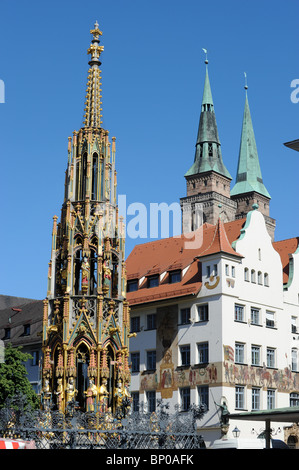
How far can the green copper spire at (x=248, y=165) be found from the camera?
3853 inches

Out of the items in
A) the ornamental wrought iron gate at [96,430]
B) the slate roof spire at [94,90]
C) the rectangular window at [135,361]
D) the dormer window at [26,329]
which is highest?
the slate roof spire at [94,90]

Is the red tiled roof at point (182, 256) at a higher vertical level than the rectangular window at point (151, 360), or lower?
higher

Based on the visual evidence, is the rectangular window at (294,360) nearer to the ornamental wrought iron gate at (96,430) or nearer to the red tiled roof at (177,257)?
the red tiled roof at (177,257)

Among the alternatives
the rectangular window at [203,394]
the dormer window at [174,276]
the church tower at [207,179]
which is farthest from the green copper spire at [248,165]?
the rectangular window at [203,394]

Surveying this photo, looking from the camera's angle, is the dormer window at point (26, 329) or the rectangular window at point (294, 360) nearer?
the rectangular window at point (294, 360)

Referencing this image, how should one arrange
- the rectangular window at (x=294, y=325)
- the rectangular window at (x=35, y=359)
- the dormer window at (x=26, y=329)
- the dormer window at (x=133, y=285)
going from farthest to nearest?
the dormer window at (x=26, y=329), the rectangular window at (x=35, y=359), the dormer window at (x=133, y=285), the rectangular window at (x=294, y=325)

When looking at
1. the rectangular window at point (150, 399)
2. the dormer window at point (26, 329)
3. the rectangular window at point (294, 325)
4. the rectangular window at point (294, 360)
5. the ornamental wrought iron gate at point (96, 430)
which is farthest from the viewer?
the dormer window at point (26, 329)

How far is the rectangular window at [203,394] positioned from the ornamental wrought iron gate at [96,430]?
629 inches

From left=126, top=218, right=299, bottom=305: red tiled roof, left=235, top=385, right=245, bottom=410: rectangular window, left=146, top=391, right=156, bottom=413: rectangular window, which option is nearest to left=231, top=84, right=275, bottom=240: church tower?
left=126, top=218, right=299, bottom=305: red tiled roof

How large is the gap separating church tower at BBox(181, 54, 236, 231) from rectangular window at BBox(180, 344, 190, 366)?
4941cm

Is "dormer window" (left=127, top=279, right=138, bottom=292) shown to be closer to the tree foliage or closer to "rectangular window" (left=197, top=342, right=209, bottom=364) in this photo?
"rectangular window" (left=197, top=342, right=209, bottom=364)

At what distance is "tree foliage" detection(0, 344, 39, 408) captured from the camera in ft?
124

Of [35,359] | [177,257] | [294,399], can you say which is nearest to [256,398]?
[294,399]
